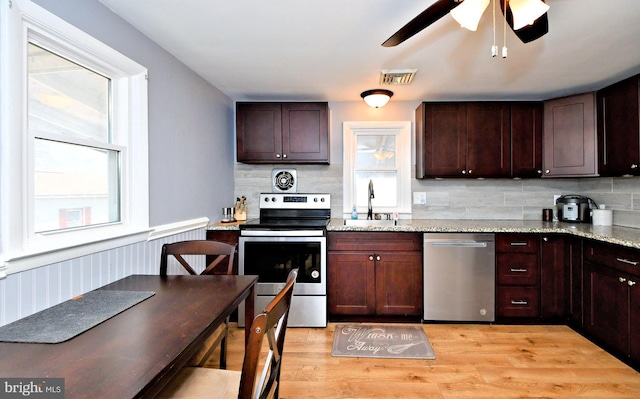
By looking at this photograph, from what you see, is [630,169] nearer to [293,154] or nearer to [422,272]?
[422,272]

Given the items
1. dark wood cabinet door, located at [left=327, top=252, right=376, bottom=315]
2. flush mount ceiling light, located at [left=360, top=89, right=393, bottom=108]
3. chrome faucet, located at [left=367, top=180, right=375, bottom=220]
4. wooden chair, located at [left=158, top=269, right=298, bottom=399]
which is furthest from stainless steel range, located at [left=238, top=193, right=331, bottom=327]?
wooden chair, located at [left=158, top=269, right=298, bottom=399]

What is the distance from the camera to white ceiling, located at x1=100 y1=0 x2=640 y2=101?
183 centimetres

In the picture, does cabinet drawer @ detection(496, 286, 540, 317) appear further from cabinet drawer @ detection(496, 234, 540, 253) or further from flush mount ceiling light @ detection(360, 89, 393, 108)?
flush mount ceiling light @ detection(360, 89, 393, 108)

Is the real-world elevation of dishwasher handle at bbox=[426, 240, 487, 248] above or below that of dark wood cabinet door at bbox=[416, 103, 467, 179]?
below

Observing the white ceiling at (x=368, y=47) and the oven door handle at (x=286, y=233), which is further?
the oven door handle at (x=286, y=233)

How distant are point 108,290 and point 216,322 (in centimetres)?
73

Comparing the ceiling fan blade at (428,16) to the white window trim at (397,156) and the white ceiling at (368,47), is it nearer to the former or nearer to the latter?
the white ceiling at (368,47)

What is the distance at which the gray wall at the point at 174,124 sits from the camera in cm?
179

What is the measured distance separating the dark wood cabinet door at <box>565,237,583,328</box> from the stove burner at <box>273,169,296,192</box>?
2.69 metres

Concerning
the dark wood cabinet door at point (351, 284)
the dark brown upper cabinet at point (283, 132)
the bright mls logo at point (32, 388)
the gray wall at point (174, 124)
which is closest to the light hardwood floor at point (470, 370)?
the dark wood cabinet door at point (351, 284)

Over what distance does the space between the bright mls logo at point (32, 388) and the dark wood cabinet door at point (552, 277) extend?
338 centimetres

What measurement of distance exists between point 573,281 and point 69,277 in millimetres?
3670

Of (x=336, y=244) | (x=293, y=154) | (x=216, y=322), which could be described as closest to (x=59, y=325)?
(x=216, y=322)

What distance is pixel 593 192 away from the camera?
3.36m
